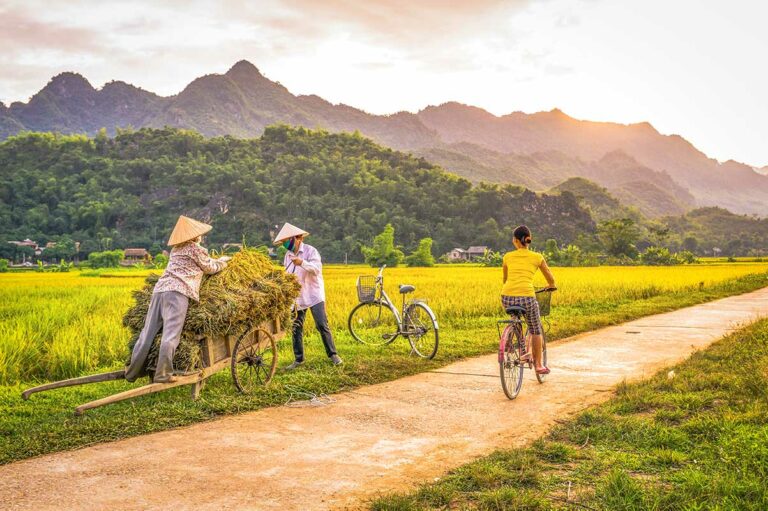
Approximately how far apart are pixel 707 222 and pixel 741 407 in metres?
135

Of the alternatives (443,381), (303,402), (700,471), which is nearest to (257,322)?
(303,402)

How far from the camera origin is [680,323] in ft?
41.7

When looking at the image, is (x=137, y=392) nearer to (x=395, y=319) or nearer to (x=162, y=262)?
(x=395, y=319)

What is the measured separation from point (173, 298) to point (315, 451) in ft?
6.72

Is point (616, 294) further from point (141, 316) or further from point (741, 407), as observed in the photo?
point (141, 316)

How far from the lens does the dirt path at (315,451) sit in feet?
12.1

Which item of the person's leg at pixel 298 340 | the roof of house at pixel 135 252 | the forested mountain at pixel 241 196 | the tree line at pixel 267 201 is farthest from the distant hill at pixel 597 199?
the person's leg at pixel 298 340

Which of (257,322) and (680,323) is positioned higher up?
(257,322)

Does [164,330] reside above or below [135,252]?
below

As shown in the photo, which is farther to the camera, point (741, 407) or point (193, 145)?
point (193, 145)

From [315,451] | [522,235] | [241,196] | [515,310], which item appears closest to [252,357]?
[315,451]

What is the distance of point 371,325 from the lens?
→ 11.2 m

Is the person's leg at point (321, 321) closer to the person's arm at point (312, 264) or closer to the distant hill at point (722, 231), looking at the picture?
the person's arm at point (312, 264)

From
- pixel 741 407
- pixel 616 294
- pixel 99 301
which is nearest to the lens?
pixel 741 407
